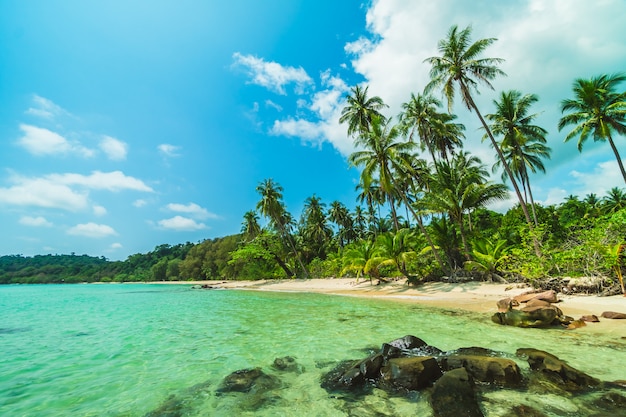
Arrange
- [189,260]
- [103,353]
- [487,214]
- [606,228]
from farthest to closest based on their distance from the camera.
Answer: [189,260], [487,214], [606,228], [103,353]

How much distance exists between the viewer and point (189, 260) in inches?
2955

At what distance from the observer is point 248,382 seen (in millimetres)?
5059

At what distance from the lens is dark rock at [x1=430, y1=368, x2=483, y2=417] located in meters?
3.50

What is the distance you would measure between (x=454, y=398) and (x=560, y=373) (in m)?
2.04

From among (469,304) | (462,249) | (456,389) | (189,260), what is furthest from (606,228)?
(189,260)

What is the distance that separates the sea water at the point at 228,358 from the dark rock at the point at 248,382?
160 mm

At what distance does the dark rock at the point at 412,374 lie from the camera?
440cm

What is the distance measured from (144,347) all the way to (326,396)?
6.30m

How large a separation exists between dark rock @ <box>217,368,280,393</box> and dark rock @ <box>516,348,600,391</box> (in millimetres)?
4409

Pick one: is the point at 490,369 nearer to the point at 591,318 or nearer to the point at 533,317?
the point at 533,317

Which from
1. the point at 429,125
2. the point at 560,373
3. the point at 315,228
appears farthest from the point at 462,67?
the point at 315,228

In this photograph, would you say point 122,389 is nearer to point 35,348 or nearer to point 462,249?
point 35,348

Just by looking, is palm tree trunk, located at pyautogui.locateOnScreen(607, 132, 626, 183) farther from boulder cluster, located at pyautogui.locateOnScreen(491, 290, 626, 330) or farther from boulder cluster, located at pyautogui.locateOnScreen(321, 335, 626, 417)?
boulder cluster, located at pyautogui.locateOnScreen(321, 335, 626, 417)

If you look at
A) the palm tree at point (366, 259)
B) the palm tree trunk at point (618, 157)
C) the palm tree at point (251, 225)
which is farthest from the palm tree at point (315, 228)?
the palm tree trunk at point (618, 157)
